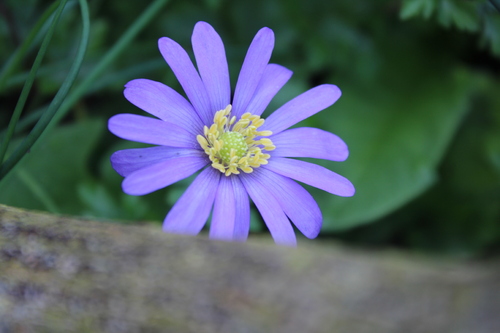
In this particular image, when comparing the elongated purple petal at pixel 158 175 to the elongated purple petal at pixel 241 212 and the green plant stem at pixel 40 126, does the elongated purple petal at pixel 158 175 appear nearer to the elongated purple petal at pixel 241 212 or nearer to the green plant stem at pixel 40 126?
the elongated purple petal at pixel 241 212

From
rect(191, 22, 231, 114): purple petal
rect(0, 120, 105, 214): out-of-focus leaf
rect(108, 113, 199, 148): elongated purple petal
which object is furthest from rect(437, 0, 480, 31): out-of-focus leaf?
rect(0, 120, 105, 214): out-of-focus leaf

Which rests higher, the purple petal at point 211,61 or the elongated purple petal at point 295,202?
the purple petal at point 211,61

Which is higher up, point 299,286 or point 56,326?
point 299,286

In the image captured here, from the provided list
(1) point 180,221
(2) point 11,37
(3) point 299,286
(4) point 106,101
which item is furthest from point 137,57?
(3) point 299,286

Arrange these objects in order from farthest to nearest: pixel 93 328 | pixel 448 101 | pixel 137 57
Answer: pixel 448 101, pixel 137 57, pixel 93 328

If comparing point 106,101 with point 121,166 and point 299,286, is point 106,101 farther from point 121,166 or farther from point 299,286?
point 299,286

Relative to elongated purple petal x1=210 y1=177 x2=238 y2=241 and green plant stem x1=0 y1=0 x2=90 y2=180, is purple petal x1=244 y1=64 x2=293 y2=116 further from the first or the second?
green plant stem x1=0 y1=0 x2=90 y2=180

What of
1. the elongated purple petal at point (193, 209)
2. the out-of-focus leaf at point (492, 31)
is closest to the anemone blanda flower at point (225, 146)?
the elongated purple petal at point (193, 209)
